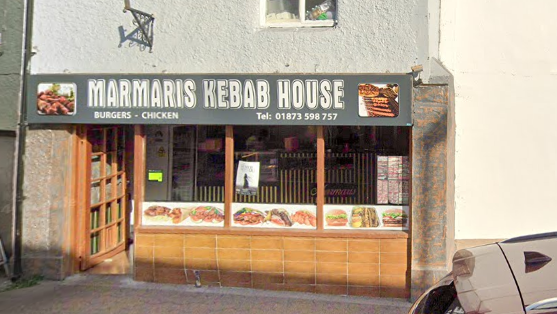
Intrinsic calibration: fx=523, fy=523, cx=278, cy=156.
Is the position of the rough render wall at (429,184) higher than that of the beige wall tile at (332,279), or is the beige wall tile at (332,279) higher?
the rough render wall at (429,184)

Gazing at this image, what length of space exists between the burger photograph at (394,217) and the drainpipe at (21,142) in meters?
4.72

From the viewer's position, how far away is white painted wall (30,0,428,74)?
250 inches

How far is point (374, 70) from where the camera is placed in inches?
250

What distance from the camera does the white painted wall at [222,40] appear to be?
20.8 feet

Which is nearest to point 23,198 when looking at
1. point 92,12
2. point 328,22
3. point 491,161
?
point 92,12

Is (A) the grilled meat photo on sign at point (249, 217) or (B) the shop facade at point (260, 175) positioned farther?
(A) the grilled meat photo on sign at point (249, 217)

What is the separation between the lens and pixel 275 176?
6.82 m

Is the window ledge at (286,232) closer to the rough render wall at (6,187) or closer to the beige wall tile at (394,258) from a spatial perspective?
the beige wall tile at (394,258)

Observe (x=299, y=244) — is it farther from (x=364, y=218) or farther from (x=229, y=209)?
(x=229, y=209)

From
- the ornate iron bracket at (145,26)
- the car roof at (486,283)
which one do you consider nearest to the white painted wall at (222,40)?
the ornate iron bracket at (145,26)

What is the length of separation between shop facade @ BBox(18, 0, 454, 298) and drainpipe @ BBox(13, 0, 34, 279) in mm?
116

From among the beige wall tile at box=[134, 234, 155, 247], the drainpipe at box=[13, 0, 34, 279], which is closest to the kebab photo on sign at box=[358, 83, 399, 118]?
the beige wall tile at box=[134, 234, 155, 247]

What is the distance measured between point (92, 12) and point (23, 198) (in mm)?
2588

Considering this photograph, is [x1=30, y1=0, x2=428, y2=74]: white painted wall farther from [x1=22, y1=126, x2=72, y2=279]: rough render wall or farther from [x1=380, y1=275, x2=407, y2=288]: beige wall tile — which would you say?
[x1=380, y1=275, x2=407, y2=288]: beige wall tile
